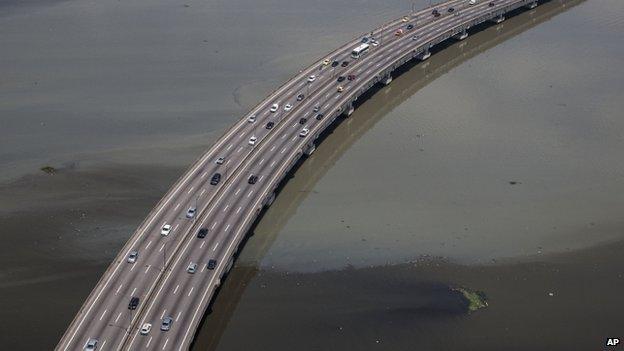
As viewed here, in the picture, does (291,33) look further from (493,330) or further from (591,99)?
(493,330)

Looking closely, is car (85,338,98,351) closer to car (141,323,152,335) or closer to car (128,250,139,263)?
car (141,323,152,335)

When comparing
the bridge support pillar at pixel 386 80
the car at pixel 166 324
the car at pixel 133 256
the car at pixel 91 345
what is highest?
the bridge support pillar at pixel 386 80

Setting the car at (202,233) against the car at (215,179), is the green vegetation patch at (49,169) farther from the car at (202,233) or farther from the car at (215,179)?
the car at (202,233)

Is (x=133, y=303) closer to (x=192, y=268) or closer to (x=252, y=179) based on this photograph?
(x=192, y=268)

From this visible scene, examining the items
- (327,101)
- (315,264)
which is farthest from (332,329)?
(327,101)

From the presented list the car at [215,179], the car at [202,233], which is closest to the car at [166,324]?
the car at [202,233]
